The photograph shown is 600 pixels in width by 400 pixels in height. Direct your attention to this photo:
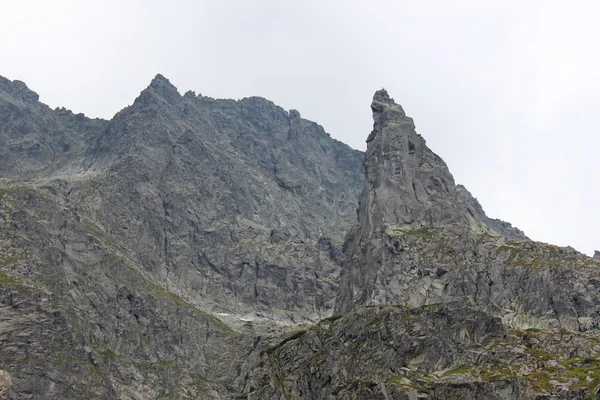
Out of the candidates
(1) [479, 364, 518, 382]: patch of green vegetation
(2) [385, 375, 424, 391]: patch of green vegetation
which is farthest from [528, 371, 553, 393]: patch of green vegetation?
(2) [385, 375, 424, 391]: patch of green vegetation

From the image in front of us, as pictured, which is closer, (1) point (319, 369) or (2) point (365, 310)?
(1) point (319, 369)

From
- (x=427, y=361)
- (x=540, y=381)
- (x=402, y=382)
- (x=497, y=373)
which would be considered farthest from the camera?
(x=427, y=361)

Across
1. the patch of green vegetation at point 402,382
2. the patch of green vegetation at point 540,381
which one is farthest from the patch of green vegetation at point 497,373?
the patch of green vegetation at point 402,382

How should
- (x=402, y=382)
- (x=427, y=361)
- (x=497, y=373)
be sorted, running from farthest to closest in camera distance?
(x=427, y=361)
(x=497, y=373)
(x=402, y=382)

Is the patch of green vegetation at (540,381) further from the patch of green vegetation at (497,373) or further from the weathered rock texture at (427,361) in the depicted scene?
the patch of green vegetation at (497,373)

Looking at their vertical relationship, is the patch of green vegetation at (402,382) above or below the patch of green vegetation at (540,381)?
below

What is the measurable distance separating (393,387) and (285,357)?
39.0 metres

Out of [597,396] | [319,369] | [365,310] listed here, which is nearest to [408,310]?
[365,310]

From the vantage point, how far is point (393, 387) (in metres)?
152

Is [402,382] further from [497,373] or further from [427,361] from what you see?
[497,373]

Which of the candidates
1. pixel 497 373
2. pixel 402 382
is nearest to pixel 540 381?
pixel 497 373

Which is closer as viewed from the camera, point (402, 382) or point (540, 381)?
point (402, 382)

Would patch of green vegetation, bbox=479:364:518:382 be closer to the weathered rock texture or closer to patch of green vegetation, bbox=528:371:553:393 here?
the weathered rock texture

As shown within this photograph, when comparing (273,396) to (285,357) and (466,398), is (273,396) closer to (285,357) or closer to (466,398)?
(285,357)
